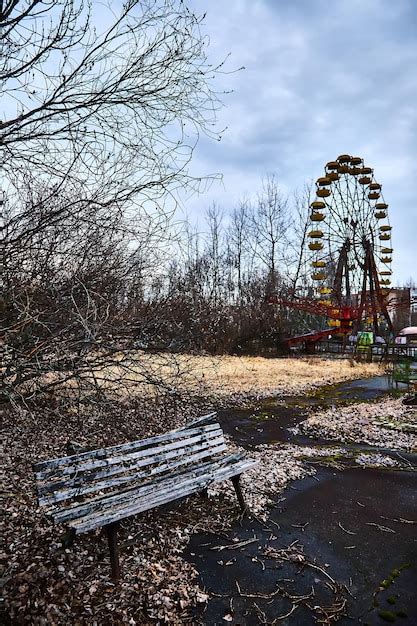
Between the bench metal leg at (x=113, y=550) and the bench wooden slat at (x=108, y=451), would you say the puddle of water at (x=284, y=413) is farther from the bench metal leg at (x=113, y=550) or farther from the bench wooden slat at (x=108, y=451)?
the bench metal leg at (x=113, y=550)

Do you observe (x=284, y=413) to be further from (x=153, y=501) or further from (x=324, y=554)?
(x=153, y=501)

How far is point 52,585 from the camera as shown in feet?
8.80

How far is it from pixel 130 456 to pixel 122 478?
6.4 inches

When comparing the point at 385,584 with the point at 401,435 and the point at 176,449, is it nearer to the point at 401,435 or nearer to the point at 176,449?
the point at 176,449

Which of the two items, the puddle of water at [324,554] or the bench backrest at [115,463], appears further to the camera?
the bench backrest at [115,463]

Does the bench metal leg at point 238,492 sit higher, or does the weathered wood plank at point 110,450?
the weathered wood plank at point 110,450

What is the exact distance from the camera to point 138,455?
3375 mm

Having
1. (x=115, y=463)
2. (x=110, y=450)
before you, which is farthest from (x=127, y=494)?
(x=110, y=450)

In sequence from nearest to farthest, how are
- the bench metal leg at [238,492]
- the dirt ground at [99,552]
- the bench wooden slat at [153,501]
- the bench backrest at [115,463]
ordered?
1. the dirt ground at [99,552]
2. the bench wooden slat at [153,501]
3. the bench backrest at [115,463]
4. the bench metal leg at [238,492]

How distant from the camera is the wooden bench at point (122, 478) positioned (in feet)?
8.97

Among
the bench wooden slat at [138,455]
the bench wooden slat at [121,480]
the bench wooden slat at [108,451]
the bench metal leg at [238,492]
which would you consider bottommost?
the bench metal leg at [238,492]

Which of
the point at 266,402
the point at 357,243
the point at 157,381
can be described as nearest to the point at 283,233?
the point at 357,243

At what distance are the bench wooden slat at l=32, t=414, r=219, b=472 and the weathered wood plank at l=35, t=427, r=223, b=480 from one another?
0.03 meters

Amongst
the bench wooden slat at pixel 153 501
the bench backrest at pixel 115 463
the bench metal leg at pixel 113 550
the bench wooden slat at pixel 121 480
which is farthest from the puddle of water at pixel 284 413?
the bench metal leg at pixel 113 550
